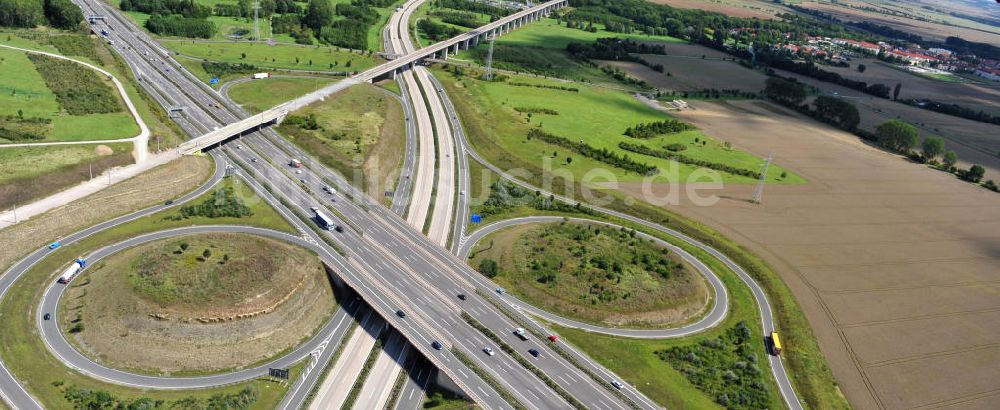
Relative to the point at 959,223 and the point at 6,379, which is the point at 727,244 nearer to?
the point at 959,223

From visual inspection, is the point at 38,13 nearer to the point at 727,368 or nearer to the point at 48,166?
the point at 48,166

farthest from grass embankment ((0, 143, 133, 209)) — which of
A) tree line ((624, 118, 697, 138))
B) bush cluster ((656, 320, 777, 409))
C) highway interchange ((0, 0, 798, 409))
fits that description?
tree line ((624, 118, 697, 138))

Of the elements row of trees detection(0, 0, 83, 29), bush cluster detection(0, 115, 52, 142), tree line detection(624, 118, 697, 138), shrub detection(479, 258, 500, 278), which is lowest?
shrub detection(479, 258, 500, 278)

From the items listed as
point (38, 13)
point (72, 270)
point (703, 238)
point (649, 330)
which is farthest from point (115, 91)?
point (703, 238)

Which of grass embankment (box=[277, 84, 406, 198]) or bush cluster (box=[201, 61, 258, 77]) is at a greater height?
bush cluster (box=[201, 61, 258, 77])

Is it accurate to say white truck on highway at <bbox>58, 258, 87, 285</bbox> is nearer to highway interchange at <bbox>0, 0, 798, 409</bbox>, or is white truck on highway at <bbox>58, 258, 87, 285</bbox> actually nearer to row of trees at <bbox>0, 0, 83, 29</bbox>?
highway interchange at <bbox>0, 0, 798, 409</bbox>

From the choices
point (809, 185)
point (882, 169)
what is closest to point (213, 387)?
point (809, 185)
